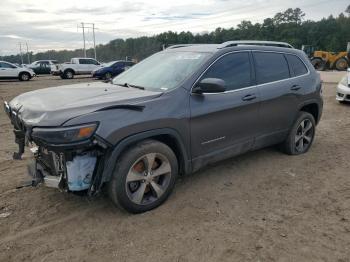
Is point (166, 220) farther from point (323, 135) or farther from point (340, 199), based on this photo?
point (323, 135)

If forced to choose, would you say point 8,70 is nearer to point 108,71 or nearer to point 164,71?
point 108,71

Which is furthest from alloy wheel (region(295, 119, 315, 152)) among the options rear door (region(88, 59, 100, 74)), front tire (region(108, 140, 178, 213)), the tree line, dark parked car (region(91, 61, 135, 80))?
the tree line

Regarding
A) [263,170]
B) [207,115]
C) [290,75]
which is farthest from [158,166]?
[290,75]

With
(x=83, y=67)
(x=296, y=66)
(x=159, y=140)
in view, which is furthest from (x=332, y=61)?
(x=159, y=140)

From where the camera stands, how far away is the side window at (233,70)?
430cm

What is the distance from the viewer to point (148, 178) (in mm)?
Result: 3738

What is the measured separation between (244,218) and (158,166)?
1.08 m

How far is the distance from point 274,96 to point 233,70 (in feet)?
A: 2.76

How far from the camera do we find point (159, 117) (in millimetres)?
3662

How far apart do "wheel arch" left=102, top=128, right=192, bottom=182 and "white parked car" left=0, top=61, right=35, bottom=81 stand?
25587 millimetres

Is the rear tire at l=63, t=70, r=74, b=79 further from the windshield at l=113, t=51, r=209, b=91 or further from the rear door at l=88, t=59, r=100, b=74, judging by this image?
the windshield at l=113, t=51, r=209, b=91

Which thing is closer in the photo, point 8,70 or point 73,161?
point 73,161

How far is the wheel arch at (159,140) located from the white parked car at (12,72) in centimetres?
2559

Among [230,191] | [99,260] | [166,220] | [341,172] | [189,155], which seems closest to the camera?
[99,260]
